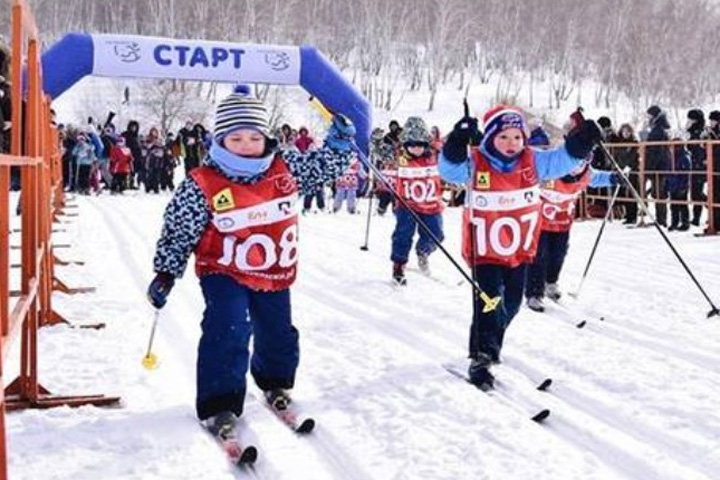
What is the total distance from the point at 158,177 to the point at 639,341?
18844 mm

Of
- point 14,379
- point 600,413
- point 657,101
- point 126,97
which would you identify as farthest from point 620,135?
point 657,101

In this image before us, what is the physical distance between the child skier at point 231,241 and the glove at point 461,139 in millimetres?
1136

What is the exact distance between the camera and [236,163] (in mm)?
3891

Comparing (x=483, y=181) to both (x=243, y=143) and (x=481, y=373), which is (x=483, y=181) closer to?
(x=481, y=373)

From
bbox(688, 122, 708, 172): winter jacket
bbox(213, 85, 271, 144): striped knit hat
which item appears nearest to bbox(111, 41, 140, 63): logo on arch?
bbox(688, 122, 708, 172): winter jacket

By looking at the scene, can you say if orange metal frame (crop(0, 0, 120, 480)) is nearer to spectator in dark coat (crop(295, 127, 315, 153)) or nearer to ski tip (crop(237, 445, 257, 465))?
ski tip (crop(237, 445, 257, 465))

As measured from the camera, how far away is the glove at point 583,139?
4906 mm

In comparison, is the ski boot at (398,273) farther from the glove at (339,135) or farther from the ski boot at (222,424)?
the ski boot at (222,424)

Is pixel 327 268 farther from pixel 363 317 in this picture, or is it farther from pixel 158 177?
pixel 158 177

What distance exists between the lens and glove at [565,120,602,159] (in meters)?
4.91

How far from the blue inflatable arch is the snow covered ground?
5.17 metres

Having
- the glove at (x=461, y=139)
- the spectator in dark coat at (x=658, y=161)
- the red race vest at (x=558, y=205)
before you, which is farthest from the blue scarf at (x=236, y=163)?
the spectator in dark coat at (x=658, y=161)

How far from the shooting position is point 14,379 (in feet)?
14.3

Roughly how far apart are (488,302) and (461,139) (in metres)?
0.88
